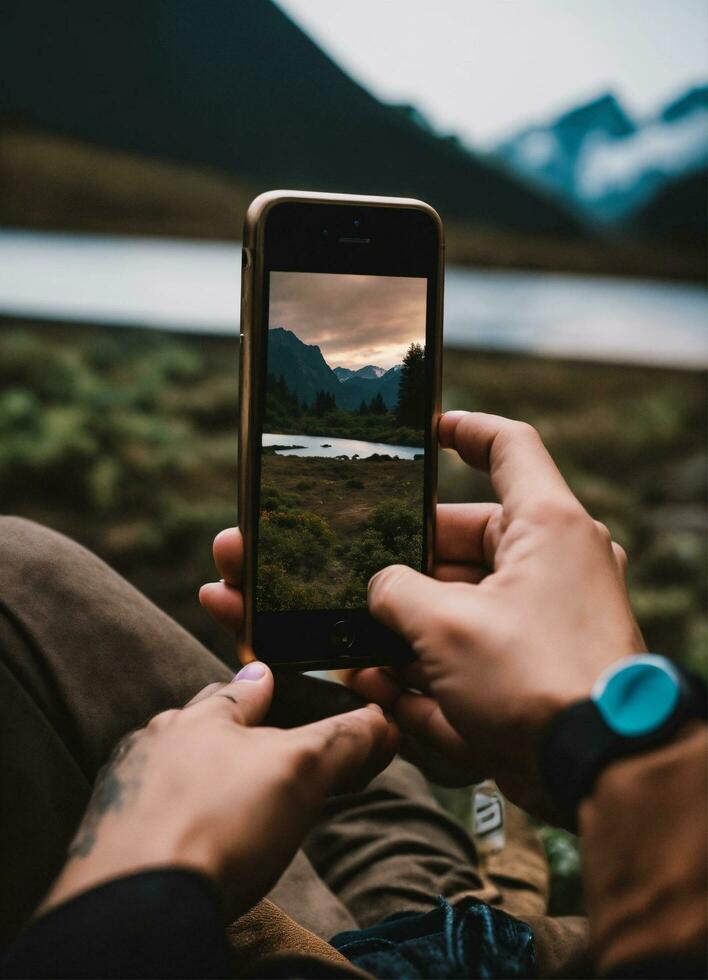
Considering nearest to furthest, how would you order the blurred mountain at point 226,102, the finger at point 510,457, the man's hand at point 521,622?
1. the man's hand at point 521,622
2. the finger at point 510,457
3. the blurred mountain at point 226,102

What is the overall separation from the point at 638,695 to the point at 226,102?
1.85 meters


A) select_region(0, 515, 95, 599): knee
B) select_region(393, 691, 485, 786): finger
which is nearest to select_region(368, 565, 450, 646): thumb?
select_region(393, 691, 485, 786): finger

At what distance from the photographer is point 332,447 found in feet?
2.33

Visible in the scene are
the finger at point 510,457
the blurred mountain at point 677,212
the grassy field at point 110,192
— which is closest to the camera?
the finger at point 510,457

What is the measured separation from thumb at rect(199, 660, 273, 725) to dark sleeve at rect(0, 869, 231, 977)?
147 millimetres

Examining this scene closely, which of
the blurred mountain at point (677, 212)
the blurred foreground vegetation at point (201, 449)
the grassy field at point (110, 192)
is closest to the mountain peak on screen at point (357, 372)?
the blurred foreground vegetation at point (201, 449)

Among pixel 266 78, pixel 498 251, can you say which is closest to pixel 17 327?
pixel 266 78

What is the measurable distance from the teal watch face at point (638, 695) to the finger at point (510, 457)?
167mm

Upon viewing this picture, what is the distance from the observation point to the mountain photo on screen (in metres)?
0.69

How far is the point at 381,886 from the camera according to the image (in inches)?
34.2

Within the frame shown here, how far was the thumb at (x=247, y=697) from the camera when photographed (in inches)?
22.2

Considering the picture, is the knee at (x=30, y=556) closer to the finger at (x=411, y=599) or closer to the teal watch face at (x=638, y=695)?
the finger at (x=411, y=599)

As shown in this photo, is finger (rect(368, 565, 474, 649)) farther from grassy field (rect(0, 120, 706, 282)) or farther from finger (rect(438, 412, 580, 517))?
grassy field (rect(0, 120, 706, 282))

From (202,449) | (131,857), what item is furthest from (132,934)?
(202,449)
